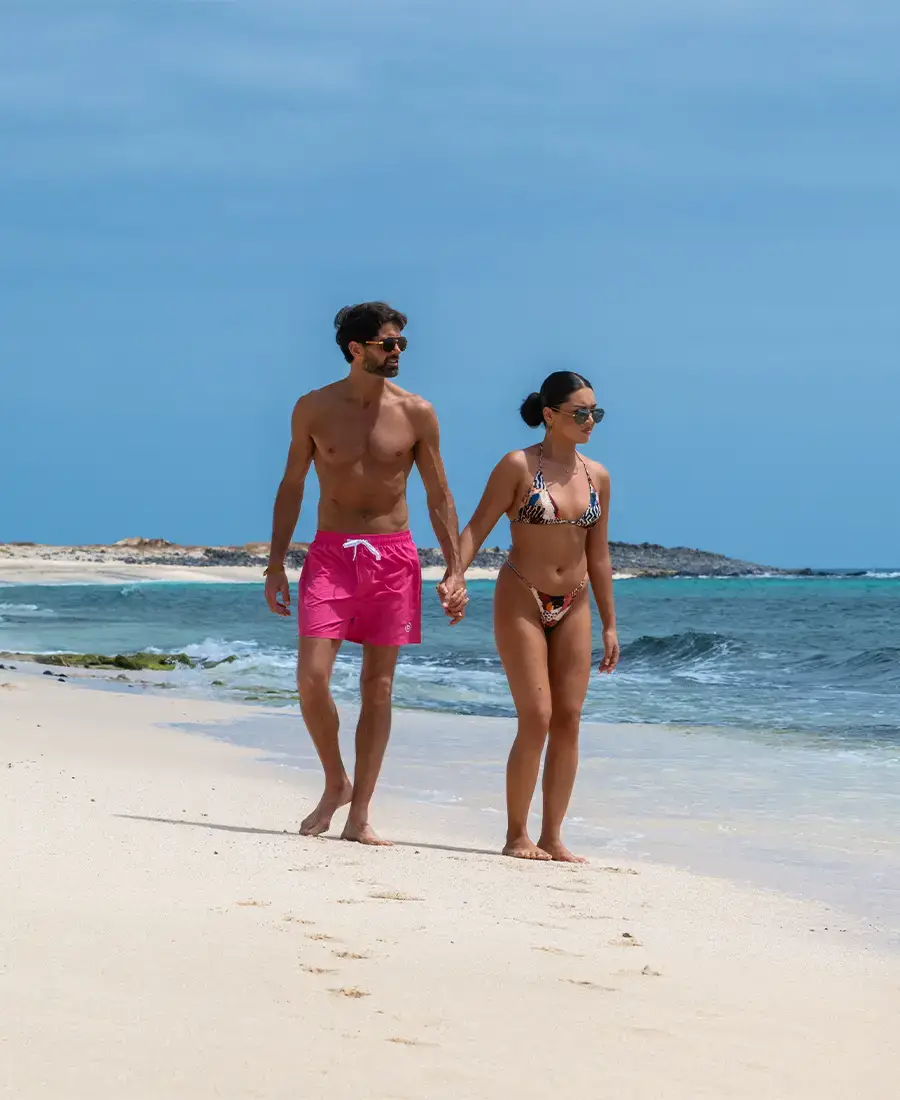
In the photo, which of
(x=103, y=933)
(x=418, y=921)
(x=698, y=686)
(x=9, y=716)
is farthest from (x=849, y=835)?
(x=698, y=686)

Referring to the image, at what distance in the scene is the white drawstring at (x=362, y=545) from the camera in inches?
211

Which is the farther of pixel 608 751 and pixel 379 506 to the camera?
pixel 608 751

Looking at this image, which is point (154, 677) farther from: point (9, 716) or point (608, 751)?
point (608, 751)

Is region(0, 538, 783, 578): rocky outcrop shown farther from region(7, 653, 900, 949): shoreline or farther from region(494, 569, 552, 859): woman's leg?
region(494, 569, 552, 859): woman's leg

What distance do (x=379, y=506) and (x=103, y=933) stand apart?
2304 millimetres

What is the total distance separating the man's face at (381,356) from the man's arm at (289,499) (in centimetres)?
29

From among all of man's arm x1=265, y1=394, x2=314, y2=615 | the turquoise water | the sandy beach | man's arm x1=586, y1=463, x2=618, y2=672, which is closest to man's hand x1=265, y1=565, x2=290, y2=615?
man's arm x1=265, y1=394, x2=314, y2=615

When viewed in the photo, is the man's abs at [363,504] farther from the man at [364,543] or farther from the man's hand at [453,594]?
the man's hand at [453,594]

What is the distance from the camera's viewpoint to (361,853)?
500 cm

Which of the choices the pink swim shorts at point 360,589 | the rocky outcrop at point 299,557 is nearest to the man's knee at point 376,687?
the pink swim shorts at point 360,589

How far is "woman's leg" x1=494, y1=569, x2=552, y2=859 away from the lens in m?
5.37

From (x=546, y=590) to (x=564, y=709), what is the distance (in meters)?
0.48

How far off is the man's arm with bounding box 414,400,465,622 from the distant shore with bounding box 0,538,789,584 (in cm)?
3678

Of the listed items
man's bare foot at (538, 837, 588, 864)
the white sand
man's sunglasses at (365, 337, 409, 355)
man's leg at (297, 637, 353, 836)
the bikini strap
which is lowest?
man's bare foot at (538, 837, 588, 864)
